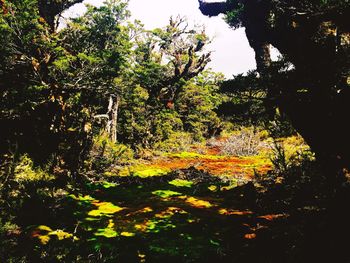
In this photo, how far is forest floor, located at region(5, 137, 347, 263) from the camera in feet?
14.5

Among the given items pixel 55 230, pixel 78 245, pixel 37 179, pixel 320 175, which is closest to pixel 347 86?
pixel 320 175

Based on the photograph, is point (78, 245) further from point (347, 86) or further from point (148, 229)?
point (347, 86)

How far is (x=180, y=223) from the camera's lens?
19.1 feet

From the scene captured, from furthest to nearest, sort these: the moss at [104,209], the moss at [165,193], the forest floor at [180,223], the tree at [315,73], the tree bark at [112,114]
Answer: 1. the tree bark at [112,114]
2. the moss at [165,193]
3. the moss at [104,209]
4. the tree at [315,73]
5. the forest floor at [180,223]

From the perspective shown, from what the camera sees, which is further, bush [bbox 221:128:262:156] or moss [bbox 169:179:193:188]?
bush [bbox 221:128:262:156]

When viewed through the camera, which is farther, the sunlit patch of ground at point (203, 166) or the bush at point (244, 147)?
the bush at point (244, 147)

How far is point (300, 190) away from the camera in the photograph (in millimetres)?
6402

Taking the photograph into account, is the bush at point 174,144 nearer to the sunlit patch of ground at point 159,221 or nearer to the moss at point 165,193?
the sunlit patch of ground at point 159,221

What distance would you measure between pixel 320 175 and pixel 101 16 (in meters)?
16.1

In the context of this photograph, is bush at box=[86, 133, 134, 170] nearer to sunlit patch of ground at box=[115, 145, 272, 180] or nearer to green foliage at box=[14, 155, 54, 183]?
sunlit patch of ground at box=[115, 145, 272, 180]

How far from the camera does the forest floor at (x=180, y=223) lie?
4.42m

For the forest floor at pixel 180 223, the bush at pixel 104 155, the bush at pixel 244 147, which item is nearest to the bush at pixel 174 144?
the bush at pixel 244 147

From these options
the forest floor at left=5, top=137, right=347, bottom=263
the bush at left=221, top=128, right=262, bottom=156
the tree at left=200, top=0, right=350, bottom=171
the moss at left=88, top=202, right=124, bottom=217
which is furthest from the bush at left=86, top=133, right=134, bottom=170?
the tree at left=200, top=0, right=350, bottom=171

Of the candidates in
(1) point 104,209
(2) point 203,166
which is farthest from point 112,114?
(1) point 104,209
